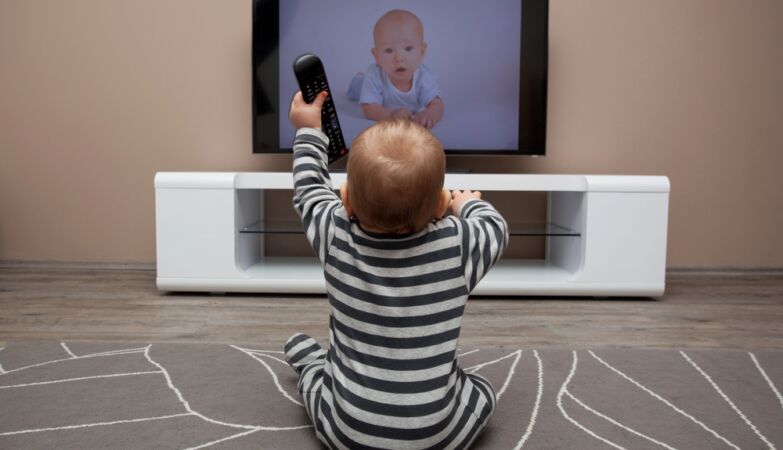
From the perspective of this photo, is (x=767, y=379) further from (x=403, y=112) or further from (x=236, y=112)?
(x=236, y=112)

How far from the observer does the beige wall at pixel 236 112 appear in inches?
110

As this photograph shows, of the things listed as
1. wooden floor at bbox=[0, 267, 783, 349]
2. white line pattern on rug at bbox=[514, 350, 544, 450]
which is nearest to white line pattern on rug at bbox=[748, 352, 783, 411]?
wooden floor at bbox=[0, 267, 783, 349]

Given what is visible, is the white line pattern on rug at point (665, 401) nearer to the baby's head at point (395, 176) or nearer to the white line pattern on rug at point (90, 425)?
the baby's head at point (395, 176)

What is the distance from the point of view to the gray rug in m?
1.11

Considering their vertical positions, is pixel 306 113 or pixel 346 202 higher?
pixel 306 113

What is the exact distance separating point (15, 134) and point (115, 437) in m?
2.26

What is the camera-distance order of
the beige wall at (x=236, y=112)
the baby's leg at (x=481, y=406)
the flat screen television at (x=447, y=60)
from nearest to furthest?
1. the baby's leg at (x=481, y=406)
2. the flat screen television at (x=447, y=60)
3. the beige wall at (x=236, y=112)

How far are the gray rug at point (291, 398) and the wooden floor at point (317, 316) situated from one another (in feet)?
0.50

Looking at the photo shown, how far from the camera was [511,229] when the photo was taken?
8.53ft

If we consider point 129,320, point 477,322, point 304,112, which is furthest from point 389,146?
point 129,320

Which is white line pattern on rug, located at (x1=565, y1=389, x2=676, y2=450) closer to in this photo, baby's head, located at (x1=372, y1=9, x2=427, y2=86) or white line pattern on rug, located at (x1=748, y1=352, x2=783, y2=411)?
white line pattern on rug, located at (x1=748, y1=352, x2=783, y2=411)

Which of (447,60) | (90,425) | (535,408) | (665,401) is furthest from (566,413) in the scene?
(447,60)

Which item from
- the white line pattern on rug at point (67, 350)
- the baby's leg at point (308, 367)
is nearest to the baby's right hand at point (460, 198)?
the baby's leg at point (308, 367)

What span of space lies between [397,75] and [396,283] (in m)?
1.78
